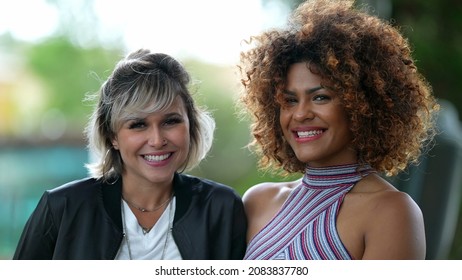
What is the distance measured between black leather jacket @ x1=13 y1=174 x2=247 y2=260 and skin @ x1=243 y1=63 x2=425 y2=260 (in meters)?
0.13

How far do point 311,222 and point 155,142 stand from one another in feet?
2.06

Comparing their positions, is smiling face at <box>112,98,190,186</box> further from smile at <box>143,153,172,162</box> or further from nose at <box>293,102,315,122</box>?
nose at <box>293,102,315,122</box>

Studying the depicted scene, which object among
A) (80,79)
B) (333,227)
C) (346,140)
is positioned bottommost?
(80,79)

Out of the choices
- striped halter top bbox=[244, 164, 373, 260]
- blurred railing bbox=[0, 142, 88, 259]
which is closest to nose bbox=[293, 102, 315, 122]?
striped halter top bbox=[244, 164, 373, 260]

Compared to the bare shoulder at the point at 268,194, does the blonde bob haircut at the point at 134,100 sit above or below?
above

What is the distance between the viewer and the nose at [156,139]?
292cm

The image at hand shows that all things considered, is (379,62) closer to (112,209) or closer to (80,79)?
(112,209)

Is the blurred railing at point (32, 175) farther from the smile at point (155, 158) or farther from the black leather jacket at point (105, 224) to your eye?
the smile at point (155, 158)

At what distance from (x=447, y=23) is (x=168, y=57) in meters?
4.99

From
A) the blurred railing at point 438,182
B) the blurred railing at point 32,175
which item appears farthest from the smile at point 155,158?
the blurred railing at point 32,175

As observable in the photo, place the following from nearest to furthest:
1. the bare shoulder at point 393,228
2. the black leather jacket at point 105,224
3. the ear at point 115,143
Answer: the bare shoulder at point 393,228 < the black leather jacket at point 105,224 < the ear at point 115,143

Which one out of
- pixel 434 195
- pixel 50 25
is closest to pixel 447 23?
pixel 434 195

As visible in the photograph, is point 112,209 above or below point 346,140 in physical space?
below
